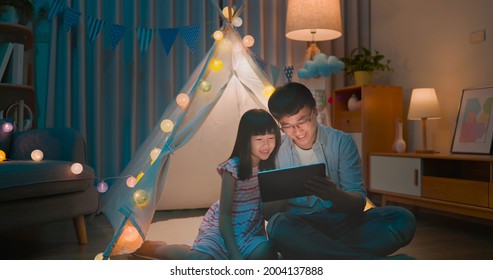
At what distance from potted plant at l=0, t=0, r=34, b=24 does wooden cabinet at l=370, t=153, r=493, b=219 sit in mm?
2778

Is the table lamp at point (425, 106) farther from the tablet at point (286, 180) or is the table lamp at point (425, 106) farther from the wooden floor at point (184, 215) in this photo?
the tablet at point (286, 180)

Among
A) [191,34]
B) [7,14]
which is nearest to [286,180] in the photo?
[191,34]

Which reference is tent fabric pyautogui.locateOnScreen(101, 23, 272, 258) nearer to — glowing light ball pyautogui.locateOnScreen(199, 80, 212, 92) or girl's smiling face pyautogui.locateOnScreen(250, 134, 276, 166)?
glowing light ball pyautogui.locateOnScreen(199, 80, 212, 92)

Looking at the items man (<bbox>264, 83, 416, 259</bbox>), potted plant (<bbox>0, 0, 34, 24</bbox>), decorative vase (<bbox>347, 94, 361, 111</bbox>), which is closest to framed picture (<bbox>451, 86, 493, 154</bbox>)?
decorative vase (<bbox>347, 94, 361, 111</bbox>)

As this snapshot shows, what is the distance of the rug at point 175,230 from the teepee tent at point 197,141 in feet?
0.43

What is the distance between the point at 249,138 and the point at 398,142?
1982 mm

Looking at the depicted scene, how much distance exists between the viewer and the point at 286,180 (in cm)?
160

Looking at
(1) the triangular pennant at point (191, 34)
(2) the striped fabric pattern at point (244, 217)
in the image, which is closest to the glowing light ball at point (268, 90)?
(2) the striped fabric pattern at point (244, 217)

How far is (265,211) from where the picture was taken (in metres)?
1.64

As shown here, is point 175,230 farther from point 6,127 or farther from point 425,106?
point 425,106

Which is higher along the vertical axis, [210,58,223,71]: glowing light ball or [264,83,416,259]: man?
[210,58,223,71]: glowing light ball

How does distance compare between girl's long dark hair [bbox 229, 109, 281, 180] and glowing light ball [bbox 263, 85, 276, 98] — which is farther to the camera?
glowing light ball [bbox 263, 85, 276, 98]

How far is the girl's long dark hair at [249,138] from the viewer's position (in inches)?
64.0

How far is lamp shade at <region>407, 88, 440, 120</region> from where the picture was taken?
3.15 meters
